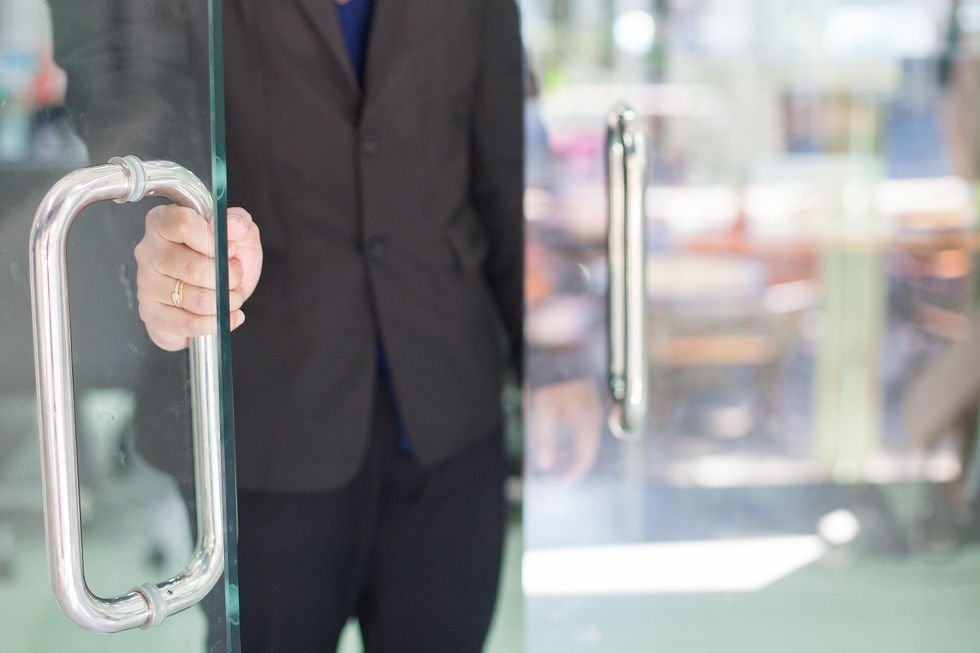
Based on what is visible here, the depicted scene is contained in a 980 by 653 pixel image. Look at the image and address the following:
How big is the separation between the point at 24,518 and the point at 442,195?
2.20 feet

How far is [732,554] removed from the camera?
218 centimetres

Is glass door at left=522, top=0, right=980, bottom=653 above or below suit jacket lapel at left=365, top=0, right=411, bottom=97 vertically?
below

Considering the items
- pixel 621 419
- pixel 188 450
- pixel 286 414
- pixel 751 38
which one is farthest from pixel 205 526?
pixel 751 38

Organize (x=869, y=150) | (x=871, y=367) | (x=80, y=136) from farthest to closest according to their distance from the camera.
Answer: (x=871, y=367), (x=869, y=150), (x=80, y=136)

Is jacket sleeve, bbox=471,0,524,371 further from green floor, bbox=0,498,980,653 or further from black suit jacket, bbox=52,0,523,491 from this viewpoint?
green floor, bbox=0,498,980,653

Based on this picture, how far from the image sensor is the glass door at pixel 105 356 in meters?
0.64

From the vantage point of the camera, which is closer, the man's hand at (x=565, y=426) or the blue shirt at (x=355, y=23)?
the blue shirt at (x=355, y=23)

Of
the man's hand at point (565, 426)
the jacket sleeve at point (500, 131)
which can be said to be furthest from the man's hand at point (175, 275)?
the man's hand at point (565, 426)

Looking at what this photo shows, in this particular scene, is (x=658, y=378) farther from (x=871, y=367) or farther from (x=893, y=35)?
(x=893, y=35)

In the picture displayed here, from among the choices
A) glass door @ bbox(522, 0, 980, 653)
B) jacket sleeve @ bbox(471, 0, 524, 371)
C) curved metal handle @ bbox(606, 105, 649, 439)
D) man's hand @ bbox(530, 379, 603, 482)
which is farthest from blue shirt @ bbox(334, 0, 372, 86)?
man's hand @ bbox(530, 379, 603, 482)

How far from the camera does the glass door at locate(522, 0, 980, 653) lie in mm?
1952

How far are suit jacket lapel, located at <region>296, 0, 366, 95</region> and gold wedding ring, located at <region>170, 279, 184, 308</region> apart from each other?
0.47 meters

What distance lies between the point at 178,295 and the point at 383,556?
2.01ft

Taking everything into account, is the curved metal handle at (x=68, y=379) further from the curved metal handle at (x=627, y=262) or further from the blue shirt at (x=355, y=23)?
the curved metal handle at (x=627, y=262)
